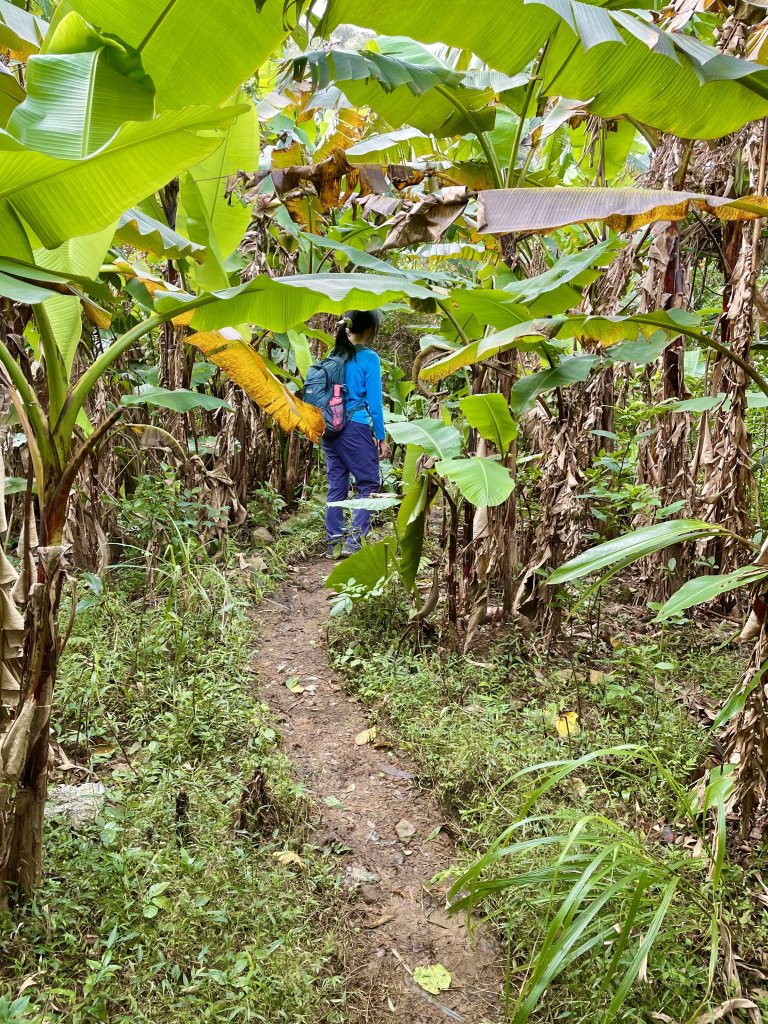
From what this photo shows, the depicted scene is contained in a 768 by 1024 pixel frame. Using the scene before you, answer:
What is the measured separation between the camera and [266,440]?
19.0ft

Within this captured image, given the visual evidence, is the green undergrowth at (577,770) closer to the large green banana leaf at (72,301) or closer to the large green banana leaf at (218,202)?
the large green banana leaf at (72,301)

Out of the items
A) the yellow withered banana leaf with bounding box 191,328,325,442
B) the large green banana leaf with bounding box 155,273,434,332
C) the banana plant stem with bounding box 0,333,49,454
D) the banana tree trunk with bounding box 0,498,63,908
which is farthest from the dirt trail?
the large green banana leaf with bounding box 155,273,434,332

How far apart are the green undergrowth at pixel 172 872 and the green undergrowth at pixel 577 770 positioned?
0.55 meters

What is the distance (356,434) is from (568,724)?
2877 millimetres

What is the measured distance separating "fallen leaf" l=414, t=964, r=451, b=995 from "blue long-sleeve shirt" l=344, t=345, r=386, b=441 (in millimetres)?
3640

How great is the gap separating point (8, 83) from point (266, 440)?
413 centimetres

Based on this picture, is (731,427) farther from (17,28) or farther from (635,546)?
(17,28)

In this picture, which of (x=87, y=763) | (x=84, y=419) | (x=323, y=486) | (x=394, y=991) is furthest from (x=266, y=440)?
(x=394, y=991)

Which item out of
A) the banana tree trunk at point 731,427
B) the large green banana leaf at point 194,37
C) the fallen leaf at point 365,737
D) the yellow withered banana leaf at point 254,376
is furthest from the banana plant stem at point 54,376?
the banana tree trunk at point 731,427

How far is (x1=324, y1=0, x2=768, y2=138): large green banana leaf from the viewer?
1988 millimetres

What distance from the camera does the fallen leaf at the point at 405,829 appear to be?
246 cm

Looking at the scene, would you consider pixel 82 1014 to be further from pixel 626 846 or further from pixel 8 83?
pixel 8 83

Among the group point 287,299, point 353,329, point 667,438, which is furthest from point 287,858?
point 353,329

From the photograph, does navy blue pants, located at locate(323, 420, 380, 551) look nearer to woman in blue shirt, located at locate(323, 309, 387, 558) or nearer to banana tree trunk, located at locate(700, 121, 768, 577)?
woman in blue shirt, located at locate(323, 309, 387, 558)
